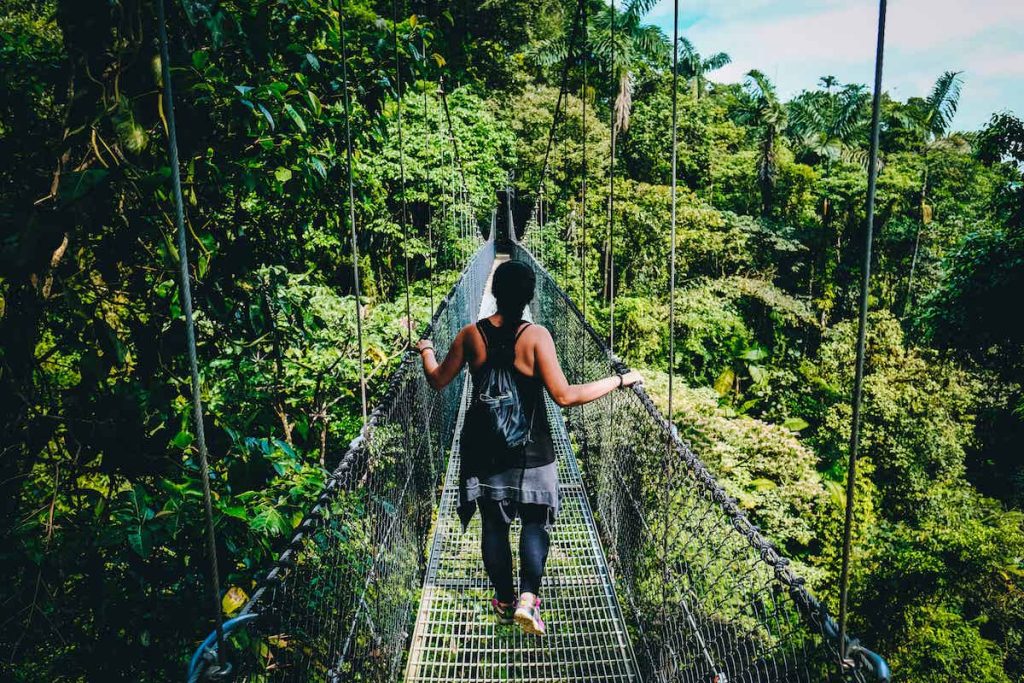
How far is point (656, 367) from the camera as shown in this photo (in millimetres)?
11500

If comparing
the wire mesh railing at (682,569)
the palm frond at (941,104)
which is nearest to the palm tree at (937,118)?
the palm frond at (941,104)

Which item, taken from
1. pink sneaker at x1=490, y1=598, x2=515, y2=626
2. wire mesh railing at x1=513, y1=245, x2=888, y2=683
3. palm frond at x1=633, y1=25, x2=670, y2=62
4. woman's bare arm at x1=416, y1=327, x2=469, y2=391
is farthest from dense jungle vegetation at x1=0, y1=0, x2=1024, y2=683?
wire mesh railing at x1=513, y1=245, x2=888, y2=683

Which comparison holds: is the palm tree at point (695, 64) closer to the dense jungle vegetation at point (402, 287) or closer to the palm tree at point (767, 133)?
the dense jungle vegetation at point (402, 287)

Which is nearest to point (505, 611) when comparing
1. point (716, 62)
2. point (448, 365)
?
point (448, 365)

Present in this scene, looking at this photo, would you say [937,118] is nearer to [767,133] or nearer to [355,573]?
[767,133]

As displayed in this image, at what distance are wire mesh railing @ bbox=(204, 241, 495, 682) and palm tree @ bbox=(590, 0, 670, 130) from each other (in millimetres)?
13364

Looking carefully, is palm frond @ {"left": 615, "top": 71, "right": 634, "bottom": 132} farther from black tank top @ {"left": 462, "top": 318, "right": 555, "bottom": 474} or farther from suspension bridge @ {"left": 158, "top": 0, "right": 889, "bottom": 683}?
black tank top @ {"left": 462, "top": 318, "right": 555, "bottom": 474}

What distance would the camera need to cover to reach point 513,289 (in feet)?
4.63

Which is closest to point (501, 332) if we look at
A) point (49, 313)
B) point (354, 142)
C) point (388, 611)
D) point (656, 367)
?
point (388, 611)

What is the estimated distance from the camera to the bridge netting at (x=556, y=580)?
107 cm

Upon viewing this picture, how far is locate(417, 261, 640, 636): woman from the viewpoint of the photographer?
141 centimetres

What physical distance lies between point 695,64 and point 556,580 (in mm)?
24272

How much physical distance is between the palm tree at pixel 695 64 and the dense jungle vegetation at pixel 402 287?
0.56 feet

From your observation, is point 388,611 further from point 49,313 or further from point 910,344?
point 910,344
